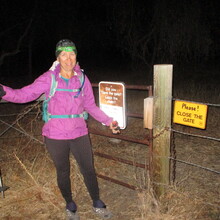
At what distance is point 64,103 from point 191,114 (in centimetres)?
115

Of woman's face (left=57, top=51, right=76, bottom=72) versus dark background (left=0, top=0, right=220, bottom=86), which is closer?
woman's face (left=57, top=51, right=76, bottom=72)

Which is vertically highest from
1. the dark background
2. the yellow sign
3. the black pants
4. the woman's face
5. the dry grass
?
the dark background

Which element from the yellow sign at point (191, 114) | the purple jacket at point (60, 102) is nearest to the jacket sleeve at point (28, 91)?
the purple jacket at point (60, 102)

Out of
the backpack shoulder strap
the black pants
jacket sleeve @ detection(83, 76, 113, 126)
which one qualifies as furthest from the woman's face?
the black pants

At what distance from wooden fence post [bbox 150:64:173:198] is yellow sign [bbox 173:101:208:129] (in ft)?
0.27

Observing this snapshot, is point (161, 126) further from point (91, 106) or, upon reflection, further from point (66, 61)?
point (66, 61)

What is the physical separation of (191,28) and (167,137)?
8272mm

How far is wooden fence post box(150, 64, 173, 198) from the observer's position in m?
2.26

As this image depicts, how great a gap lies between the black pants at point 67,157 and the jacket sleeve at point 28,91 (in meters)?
0.46

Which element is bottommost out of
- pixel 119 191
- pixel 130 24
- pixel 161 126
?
pixel 119 191

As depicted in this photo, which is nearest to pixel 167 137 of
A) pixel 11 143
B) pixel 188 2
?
pixel 11 143

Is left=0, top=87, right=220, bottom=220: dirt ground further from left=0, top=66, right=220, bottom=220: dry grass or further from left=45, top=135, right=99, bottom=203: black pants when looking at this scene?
left=45, top=135, right=99, bottom=203: black pants

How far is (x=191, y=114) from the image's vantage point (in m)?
2.23

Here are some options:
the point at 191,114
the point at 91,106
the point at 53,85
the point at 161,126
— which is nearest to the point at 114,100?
the point at 91,106
